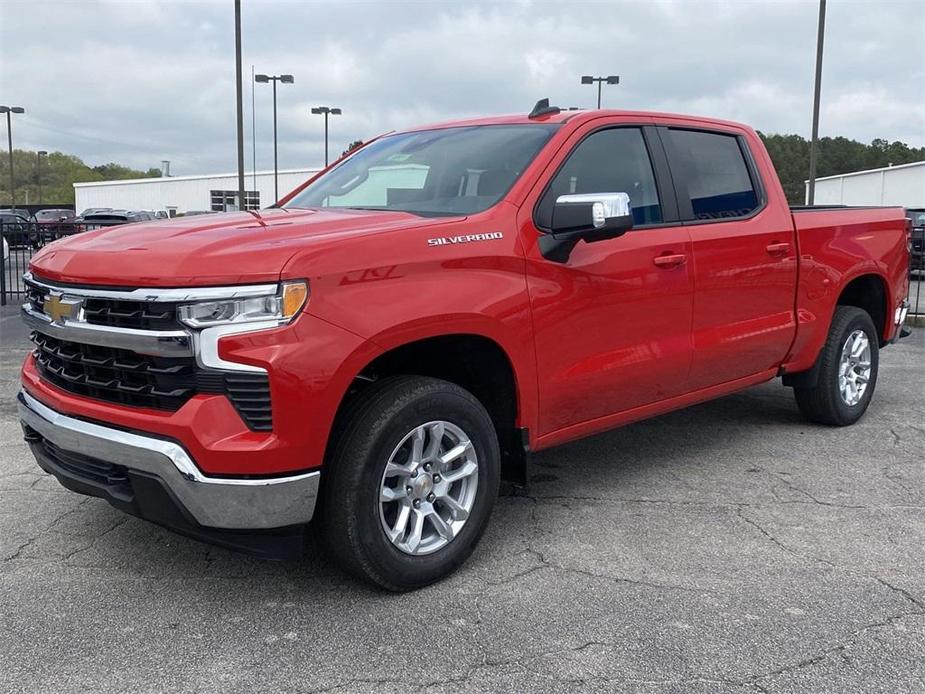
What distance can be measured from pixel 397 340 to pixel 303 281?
16.8 inches

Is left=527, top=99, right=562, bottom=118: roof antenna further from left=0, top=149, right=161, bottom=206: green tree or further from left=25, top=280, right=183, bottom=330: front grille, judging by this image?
left=0, top=149, right=161, bottom=206: green tree

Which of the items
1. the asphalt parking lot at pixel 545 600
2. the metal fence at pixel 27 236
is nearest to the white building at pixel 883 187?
the metal fence at pixel 27 236

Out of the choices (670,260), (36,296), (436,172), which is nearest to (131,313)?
(36,296)

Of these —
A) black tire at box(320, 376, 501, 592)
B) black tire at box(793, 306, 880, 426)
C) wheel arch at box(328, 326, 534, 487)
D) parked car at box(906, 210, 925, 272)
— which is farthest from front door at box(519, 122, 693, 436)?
parked car at box(906, 210, 925, 272)

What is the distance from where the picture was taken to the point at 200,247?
9.87ft

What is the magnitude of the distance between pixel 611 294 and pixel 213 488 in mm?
1997

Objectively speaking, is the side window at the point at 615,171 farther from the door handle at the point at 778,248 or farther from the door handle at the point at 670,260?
the door handle at the point at 778,248

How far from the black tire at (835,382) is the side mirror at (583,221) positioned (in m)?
2.56

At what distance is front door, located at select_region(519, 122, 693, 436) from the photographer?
3.77 metres

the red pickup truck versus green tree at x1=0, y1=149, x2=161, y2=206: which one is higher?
green tree at x1=0, y1=149, x2=161, y2=206

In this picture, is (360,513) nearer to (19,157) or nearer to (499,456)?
(499,456)

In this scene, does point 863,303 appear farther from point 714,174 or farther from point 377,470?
point 377,470

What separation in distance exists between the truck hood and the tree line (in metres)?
35.6

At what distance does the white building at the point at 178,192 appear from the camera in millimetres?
58938
